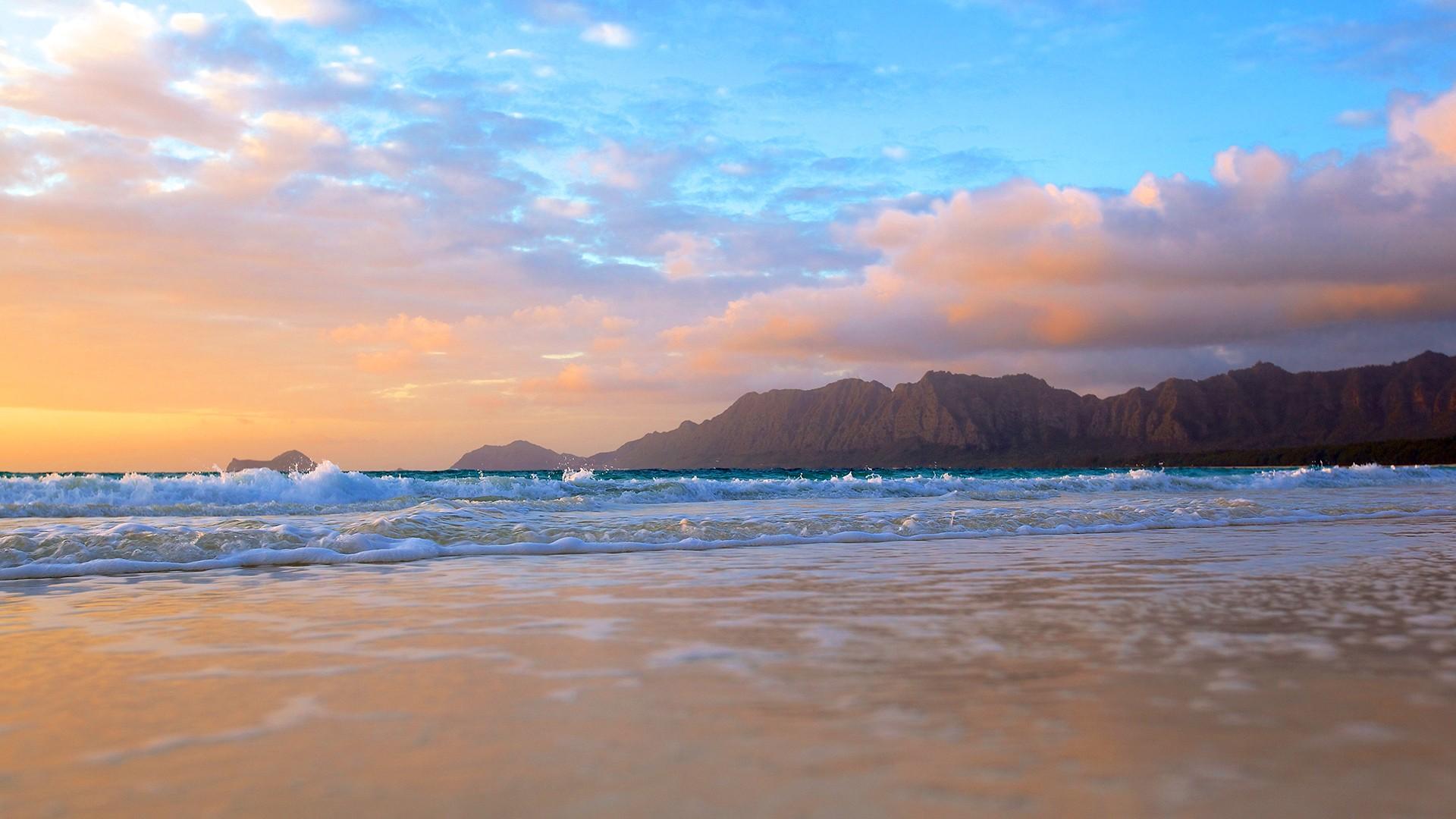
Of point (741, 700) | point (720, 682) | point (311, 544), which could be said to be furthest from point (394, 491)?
point (741, 700)

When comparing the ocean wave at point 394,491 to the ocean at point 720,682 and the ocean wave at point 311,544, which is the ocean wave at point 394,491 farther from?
the ocean at point 720,682

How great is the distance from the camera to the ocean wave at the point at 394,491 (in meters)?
17.0

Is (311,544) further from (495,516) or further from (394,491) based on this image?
(394,491)

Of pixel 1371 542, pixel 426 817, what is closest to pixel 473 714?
pixel 426 817

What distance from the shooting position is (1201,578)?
669cm

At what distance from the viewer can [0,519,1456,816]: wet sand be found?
237 cm

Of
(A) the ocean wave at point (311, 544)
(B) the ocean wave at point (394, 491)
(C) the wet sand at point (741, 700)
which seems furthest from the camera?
(B) the ocean wave at point (394, 491)

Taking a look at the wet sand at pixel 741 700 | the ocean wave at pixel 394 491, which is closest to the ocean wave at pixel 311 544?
the wet sand at pixel 741 700

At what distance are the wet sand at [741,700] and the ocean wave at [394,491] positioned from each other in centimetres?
1205

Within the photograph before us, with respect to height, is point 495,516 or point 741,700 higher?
point 495,516

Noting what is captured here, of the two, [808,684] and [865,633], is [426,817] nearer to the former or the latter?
[808,684]

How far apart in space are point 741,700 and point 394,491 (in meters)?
21.2

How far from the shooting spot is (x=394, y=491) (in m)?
22.7

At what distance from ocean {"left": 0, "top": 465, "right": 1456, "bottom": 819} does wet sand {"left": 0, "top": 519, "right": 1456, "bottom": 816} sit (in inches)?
0.7
